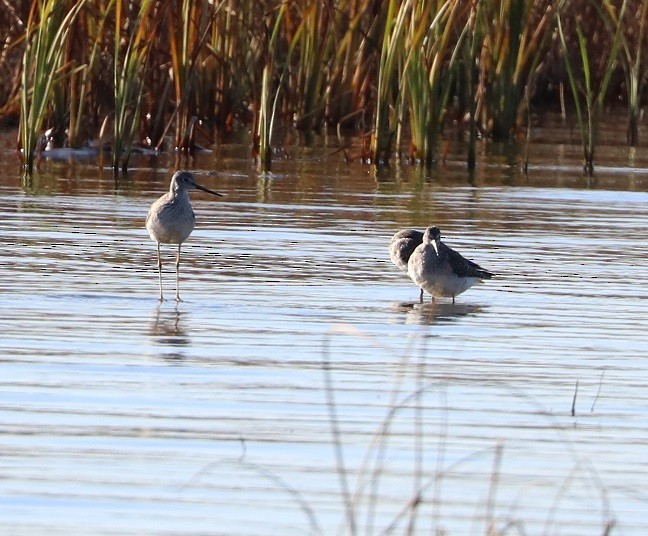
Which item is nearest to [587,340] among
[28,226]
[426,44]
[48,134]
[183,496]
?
[183,496]

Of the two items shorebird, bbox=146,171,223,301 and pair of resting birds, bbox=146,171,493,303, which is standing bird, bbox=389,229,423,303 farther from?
shorebird, bbox=146,171,223,301

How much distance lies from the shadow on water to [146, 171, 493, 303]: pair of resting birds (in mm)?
367

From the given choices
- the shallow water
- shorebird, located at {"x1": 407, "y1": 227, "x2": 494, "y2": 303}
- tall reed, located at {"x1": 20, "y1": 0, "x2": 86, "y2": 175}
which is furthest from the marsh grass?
tall reed, located at {"x1": 20, "y1": 0, "x2": 86, "y2": 175}

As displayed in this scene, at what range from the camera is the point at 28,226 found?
36.3 ft

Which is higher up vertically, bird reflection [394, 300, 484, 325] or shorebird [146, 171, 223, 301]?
shorebird [146, 171, 223, 301]

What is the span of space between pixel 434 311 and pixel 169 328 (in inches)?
64.6

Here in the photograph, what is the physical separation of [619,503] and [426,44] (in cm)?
1100

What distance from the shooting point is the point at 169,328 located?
7.54 m

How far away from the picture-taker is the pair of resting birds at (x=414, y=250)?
872 centimetres

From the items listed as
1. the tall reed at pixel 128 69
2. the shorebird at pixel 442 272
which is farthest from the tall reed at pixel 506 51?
the shorebird at pixel 442 272

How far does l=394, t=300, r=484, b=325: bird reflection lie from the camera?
323 inches

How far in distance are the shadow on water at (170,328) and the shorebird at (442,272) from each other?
4.38ft

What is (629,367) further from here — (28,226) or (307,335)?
(28,226)

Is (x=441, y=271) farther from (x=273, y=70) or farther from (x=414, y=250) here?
(x=273, y=70)
